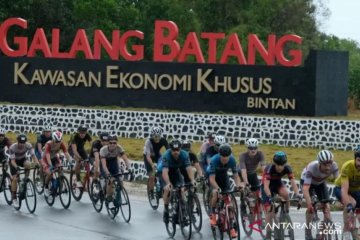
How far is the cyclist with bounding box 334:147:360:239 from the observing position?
15289mm

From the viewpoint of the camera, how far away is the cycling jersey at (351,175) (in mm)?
15781

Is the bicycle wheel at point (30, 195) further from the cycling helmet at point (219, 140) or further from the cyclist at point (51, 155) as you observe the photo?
the cycling helmet at point (219, 140)

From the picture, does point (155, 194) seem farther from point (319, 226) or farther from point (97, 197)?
point (319, 226)

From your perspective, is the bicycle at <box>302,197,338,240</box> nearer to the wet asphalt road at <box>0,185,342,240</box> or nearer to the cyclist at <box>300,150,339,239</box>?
the cyclist at <box>300,150,339,239</box>

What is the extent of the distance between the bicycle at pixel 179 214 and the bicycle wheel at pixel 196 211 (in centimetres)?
15

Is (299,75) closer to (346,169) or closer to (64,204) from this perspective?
(64,204)

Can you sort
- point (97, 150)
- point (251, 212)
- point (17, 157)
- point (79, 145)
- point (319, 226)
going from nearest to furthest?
point (319, 226)
point (251, 212)
point (17, 157)
point (97, 150)
point (79, 145)

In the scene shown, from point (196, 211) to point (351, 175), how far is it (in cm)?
407

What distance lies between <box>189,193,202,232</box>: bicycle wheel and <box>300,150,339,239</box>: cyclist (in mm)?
2467

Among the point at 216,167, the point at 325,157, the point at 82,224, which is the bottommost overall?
the point at 82,224

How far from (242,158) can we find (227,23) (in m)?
42.7

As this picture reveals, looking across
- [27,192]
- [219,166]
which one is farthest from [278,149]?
[219,166]

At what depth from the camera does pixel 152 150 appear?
24.2 meters

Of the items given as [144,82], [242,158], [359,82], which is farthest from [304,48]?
[242,158]
